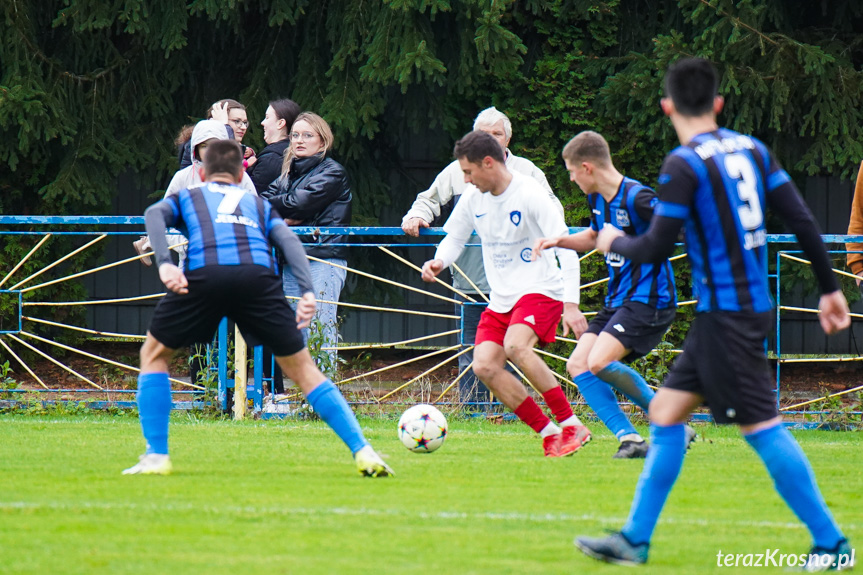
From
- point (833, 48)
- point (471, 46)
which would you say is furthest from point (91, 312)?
point (833, 48)

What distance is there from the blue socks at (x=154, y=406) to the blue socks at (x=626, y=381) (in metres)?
2.58

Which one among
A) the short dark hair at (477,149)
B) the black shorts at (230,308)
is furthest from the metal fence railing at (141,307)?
the black shorts at (230,308)

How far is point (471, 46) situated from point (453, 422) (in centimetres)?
361

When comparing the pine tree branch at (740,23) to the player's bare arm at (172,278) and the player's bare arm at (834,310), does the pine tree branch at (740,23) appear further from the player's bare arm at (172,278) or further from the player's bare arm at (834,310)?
A: the player's bare arm at (834,310)

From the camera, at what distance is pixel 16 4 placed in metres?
10.5

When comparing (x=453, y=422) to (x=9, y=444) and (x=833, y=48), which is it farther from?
(x=833, y=48)

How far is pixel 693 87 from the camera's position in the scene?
4023mm

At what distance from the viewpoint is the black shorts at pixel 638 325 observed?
Result: 654cm

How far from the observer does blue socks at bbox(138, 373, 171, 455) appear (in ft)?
19.1

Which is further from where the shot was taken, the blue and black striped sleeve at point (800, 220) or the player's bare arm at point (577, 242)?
the player's bare arm at point (577, 242)

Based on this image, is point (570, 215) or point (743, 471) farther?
point (570, 215)

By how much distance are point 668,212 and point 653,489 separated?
97 centimetres

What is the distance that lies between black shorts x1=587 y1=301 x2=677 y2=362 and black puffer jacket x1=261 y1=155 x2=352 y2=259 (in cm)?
306

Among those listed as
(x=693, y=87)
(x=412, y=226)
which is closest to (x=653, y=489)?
(x=693, y=87)
